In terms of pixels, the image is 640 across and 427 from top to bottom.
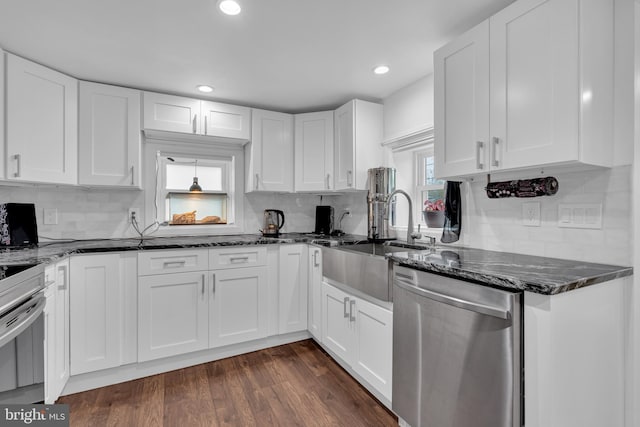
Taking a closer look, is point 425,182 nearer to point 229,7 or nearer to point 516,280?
point 516,280

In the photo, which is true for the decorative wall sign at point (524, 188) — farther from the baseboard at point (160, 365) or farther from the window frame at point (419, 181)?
the baseboard at point (160, 365)

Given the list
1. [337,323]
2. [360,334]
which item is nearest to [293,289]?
[337,323]

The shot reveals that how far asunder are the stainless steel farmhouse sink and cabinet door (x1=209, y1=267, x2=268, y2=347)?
61cm

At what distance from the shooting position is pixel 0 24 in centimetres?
173

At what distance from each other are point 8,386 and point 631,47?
286cm

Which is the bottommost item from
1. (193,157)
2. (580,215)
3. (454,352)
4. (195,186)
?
(454,352)

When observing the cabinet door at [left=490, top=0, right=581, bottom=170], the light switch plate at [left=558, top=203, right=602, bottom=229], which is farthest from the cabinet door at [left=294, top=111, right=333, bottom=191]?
the light switch plate at [left=558, top=203, right=602, bottom=229]

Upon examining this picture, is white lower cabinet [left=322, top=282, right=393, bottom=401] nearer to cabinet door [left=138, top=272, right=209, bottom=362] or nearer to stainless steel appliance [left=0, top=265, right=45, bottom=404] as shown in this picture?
cabinet door [left=138, top=272, right=209, bottom=362]

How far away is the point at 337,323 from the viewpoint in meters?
2.32

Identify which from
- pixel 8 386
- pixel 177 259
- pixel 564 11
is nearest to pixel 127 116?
pixel 177 259

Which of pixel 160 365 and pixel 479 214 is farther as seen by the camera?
pixel 160 365

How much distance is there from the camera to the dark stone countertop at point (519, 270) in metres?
1.11

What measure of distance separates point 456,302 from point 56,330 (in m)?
2.24

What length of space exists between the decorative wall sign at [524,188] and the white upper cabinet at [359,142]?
45.9 inches
